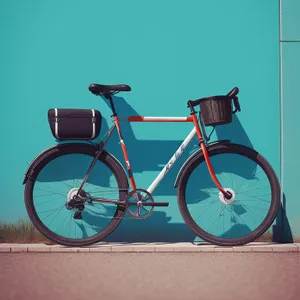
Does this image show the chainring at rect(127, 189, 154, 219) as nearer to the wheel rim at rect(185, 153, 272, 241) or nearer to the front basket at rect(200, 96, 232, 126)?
the wheel rim at rect(185, 153, 272, 241)

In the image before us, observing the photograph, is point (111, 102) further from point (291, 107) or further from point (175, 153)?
point (291, 107)

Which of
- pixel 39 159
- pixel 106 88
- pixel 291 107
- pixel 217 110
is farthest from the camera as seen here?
pixel 291 107

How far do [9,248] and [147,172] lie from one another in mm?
1463

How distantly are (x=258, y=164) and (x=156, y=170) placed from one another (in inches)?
38.6

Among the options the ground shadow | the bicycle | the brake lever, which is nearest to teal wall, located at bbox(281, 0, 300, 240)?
the ground shadow

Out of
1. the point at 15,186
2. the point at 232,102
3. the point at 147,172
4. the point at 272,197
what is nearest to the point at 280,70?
the point at 232,102

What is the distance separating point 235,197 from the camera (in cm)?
589

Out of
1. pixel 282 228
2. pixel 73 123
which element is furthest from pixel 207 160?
pixel 73 123

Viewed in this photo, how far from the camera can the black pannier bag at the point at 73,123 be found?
17.8 feet

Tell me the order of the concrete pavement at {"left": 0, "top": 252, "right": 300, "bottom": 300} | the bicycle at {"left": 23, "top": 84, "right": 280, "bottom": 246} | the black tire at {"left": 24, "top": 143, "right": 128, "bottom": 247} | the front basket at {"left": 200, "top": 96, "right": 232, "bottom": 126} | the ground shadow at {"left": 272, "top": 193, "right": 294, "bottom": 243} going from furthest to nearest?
the ground shadow at {"left": 272, "top": 193, "right": 294, "bottom": 243} → the black tire at {"left": 24, "top": 143, "right": 128, "bottom": 247} → the bicycle at {"left": 23, "top": 84, "right": 280, "bottom": 246} → the front basket at {"left": 200, "top": 96, "right": 232, "bottom": 126} → the concrete pavement at {"left": 0, "top": 252, "right": 300, "bottom": 300}

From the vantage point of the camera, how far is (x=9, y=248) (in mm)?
5500

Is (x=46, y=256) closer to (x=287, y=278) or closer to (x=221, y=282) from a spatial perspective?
(x=221, y=282)

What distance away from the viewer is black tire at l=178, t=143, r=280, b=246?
5.54 m

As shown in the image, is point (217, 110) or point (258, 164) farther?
point (258, 164)
